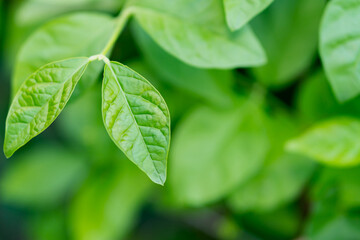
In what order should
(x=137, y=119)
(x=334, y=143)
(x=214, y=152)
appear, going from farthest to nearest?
(x=214, y=152), (x=334, y=143), (x=137, y=119)

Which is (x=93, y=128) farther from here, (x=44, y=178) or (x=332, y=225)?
(x=332, y=225)

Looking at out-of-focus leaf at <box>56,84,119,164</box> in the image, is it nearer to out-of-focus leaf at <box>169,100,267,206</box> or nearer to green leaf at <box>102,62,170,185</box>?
out-of-focus leaf at <box>169,100,267,206</box>

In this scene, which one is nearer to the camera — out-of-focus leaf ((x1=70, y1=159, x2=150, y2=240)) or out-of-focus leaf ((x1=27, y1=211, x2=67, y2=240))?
out-of-focus leaf ((x1=70, y1=159, x2=150, y2=240))

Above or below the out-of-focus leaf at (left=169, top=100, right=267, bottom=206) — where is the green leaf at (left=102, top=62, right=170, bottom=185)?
above

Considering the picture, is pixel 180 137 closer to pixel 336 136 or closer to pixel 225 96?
pixel 225 96

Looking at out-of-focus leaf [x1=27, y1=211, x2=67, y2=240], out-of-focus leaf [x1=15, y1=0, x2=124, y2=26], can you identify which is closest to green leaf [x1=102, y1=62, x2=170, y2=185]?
out-of-focus leaf [x1=15, y1=0, x2=124, y2=26]

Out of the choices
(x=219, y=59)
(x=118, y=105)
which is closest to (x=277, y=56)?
(x=219, y=59)

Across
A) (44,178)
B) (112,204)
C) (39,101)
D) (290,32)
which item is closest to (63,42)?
(39,101)
